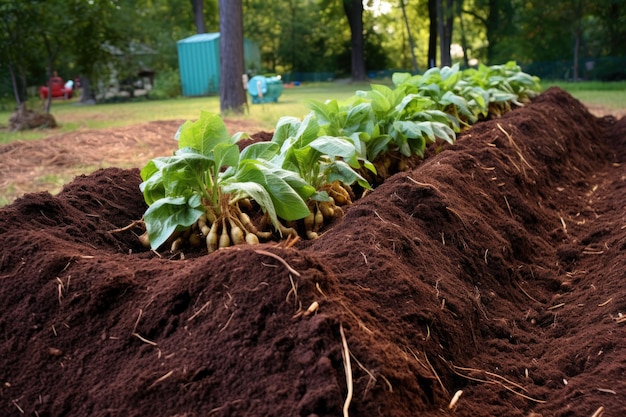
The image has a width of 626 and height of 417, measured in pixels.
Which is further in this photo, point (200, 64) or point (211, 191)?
point (200, 64)

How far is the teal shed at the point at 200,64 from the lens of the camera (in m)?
26.7

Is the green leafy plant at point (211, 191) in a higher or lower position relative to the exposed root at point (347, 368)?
higher

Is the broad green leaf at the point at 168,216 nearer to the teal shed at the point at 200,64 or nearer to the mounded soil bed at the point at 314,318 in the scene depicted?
the mounded soil bed at the point at 314,318

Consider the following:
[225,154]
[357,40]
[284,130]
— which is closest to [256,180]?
[225,154]

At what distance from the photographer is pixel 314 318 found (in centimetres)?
185

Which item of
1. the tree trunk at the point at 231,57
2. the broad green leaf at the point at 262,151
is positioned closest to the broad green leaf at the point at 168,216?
the broad green leaf at the point at 262,151

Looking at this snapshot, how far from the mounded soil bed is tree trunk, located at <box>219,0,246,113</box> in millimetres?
11409

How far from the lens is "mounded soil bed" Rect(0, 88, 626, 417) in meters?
1.81

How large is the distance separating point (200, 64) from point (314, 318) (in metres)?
26.6

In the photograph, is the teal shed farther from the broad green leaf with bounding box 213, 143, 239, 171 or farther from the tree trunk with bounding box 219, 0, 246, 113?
the broad green leaf with bounding box 213, 143, 239, 171

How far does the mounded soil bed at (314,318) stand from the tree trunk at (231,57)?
11.4 m

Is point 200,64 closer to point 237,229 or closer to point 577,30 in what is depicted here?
point 577,30

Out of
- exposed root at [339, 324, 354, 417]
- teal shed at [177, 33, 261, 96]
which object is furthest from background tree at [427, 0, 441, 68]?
exposed root at [339, 324, 354, 417]

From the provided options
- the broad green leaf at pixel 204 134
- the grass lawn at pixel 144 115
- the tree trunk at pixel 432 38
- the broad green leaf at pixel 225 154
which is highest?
the tree trunk at pixel 432 38
